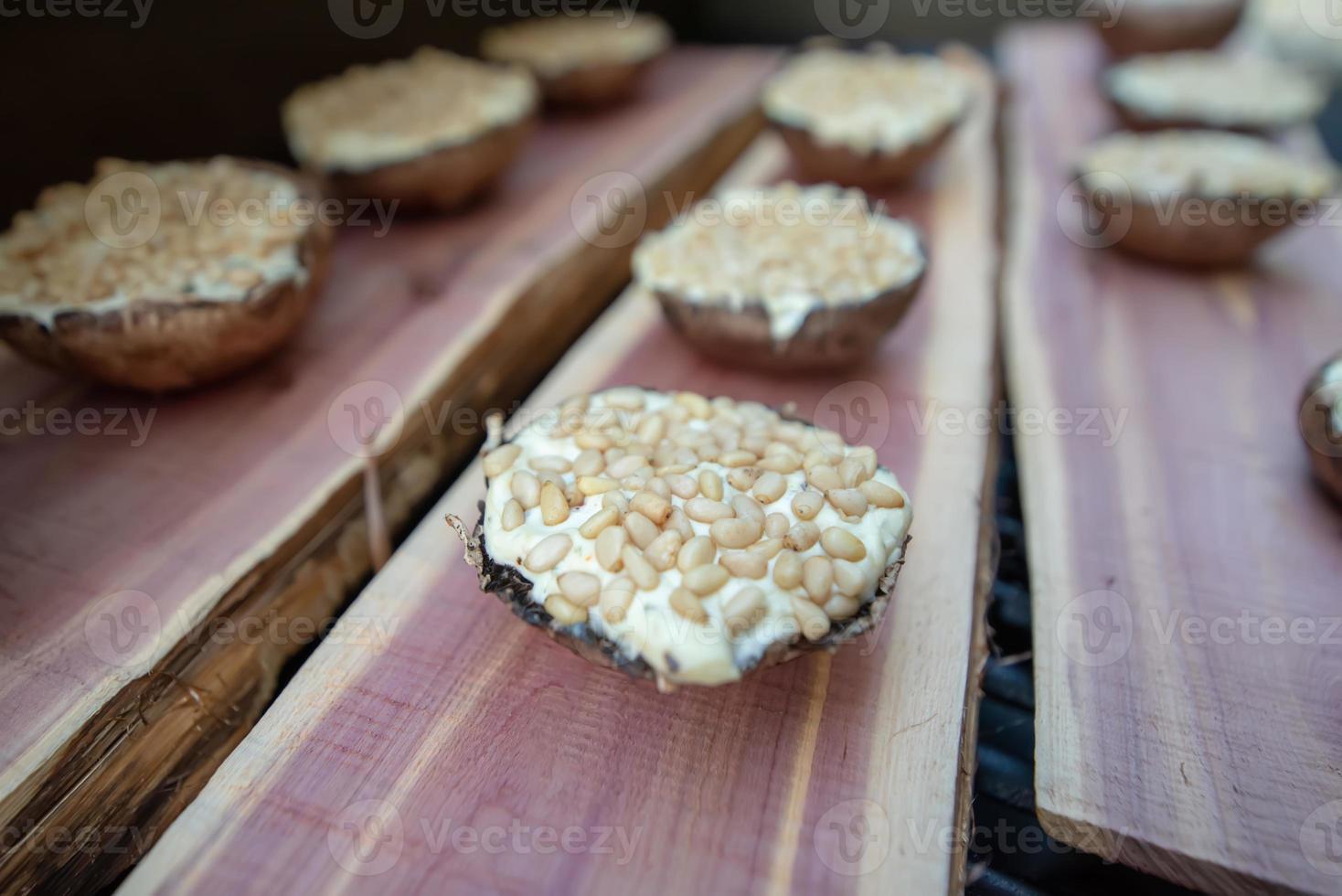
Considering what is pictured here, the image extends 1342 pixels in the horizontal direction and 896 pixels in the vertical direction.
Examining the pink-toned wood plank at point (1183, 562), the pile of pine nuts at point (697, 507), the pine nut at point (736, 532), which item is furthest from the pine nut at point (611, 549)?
the pink-toned wood plank at point (1183, 562)

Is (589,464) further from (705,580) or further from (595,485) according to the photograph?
(705,580)

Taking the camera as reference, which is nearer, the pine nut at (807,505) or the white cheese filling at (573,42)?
the pine nut at (807,505)

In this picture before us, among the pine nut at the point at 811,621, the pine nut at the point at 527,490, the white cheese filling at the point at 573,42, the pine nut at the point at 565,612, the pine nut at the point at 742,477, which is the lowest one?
the pine nut at the point at 565,612

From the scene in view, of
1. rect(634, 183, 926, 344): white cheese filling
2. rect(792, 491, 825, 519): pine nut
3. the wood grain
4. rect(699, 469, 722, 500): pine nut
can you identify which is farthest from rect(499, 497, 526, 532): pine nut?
rect(634, 183, 926, 344): white cheese filling

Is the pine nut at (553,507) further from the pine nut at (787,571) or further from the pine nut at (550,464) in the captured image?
the pine nut at (787,571)

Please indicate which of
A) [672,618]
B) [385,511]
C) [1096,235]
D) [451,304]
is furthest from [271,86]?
[1096,235]

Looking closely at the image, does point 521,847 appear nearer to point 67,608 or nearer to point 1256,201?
point 67,608
